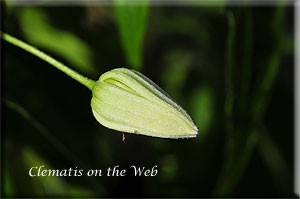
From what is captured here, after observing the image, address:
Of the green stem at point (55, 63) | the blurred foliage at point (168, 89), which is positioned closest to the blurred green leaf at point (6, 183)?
the blurred foliage at point (168, 89)

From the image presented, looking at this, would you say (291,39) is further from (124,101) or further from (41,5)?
(124,101)

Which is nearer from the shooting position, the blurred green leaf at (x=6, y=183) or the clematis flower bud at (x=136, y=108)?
the clematis flower bud at (x=136, y=108)

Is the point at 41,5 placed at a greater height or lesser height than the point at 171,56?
greater

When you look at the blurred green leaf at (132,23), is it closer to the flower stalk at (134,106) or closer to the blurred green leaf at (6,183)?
the flower stalk at (134,106)

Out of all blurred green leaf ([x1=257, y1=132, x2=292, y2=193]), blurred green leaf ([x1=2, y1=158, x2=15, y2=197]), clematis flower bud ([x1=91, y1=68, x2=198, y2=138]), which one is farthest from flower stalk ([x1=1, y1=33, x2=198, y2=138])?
blurred green leaf ([x1=257, y1=132, x2=292, y2=193])

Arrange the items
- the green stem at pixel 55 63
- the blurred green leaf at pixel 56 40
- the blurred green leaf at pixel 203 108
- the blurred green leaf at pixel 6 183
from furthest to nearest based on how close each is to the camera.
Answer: the blurred green leaf at pixel 203 108
the blurred green leaf at pixel 56 40
the blurred green leaf at pixel 6 183
the green stem at pixel 55 63

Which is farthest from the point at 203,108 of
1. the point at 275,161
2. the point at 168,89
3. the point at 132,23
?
the point at 132,23

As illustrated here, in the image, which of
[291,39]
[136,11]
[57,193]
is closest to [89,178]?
[57,193]

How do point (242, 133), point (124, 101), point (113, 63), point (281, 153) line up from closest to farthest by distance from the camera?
point (124, 101) < point (242, 133) < point (113, 63) < point (281, 153)
